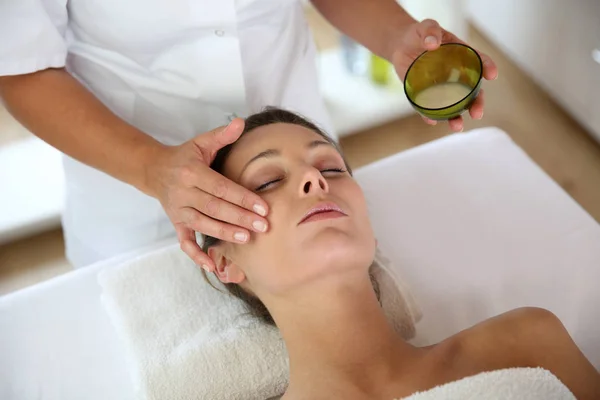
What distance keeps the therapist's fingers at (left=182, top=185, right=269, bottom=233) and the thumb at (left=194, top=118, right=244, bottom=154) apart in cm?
7

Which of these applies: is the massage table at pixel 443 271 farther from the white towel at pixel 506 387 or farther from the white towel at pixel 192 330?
the white towel at pixel 506 387

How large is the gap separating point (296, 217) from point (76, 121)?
436 millimetres

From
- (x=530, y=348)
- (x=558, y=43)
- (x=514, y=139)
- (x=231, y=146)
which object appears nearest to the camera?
(x=530, y=348)

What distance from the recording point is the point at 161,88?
1.31 meters

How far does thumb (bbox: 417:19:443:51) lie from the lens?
1143 mm

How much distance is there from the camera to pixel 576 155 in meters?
2.32

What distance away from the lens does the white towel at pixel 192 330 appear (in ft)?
3.87

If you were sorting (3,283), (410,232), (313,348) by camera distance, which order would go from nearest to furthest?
(313,348), (410,232), (3,283)

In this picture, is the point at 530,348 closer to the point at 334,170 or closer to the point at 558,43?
the point at 334,170

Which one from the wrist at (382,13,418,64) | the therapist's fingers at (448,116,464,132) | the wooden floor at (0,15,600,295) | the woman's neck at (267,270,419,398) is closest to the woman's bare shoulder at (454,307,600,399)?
the woman's neck at (267,270,419,398)

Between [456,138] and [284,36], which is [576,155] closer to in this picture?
[456,138]

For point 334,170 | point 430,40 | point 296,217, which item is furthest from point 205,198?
point 430,40

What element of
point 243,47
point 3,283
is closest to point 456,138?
point 243,47

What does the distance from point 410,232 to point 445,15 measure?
109 centimetres
